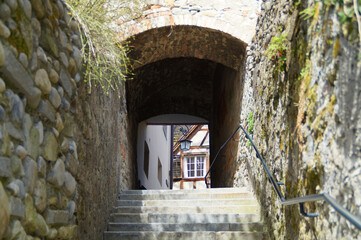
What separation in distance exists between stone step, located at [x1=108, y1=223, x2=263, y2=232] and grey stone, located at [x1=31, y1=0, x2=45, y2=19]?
2.36 metres

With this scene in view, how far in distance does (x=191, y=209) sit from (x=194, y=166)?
726 inches

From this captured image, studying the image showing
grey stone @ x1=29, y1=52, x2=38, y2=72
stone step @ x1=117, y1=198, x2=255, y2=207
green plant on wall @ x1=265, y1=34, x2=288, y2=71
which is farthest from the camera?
stone step @ x1=117, y1=198, x2=255, y2=207

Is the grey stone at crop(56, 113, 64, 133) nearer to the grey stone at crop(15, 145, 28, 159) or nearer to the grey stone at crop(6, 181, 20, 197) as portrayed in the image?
the grey stone at crop(15, 145, 28, 159)

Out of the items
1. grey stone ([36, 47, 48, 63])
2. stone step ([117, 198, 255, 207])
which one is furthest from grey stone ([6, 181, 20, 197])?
stone step ([117, 198, 255, 207])

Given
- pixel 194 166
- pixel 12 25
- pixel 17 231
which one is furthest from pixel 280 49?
pixel 194 166

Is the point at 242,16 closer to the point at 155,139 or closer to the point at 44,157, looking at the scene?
the point at 44,157

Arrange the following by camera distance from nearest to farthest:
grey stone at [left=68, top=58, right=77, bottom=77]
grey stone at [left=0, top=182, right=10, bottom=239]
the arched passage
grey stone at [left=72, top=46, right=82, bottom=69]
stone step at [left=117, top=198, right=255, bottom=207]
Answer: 1. grey stone at [left=0, top=182, right=10, bottom=239]
2. grey stone at [left=68, top=58, right=77, bottom=77]
3. grey stone at [left=72, top=46, right=82, bottom=69]
4. stone step at [left=117, top=198, right=255, bottom=207]
5. the arched passage

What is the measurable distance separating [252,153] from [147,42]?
2092mm

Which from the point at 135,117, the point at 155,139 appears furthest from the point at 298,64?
the point at 155,139

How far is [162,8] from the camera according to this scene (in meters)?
5.43

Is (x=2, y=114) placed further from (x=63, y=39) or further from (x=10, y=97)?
(x=63, y=39)

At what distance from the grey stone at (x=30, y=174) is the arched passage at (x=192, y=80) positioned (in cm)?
265

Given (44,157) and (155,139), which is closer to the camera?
(44,157)

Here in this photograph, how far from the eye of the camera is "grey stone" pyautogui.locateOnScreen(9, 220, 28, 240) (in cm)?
183
